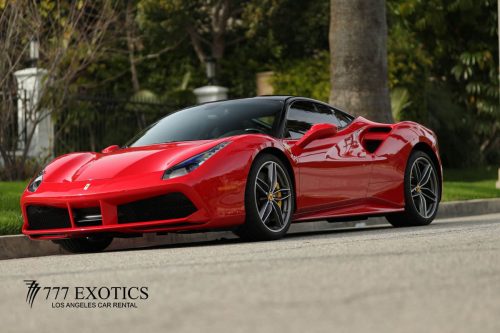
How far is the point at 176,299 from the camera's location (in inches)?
190

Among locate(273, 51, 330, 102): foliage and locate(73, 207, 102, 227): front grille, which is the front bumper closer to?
locate(73, 207, 102, 227): front grille

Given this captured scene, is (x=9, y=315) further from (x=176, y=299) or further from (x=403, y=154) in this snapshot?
(x=403, y=154)

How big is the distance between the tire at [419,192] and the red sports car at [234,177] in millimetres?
20

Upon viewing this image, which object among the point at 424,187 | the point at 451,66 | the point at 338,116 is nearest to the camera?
A: the point at 338,116

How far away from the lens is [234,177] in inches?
318

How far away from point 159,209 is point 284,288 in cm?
298

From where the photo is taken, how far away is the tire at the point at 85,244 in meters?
8.87

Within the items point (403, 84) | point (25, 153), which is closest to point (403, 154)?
point (25, 153)

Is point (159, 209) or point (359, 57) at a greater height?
point (359, 57)

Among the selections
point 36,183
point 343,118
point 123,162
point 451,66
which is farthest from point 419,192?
→ point 451,66

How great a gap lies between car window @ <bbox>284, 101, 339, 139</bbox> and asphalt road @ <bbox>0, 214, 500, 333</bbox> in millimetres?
1888

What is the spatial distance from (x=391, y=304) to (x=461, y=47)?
74.1 ft

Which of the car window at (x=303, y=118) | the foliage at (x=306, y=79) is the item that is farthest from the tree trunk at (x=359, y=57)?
the foliage at (x=306, y=79)

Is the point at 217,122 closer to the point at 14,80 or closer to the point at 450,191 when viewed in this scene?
the point at 450,191
